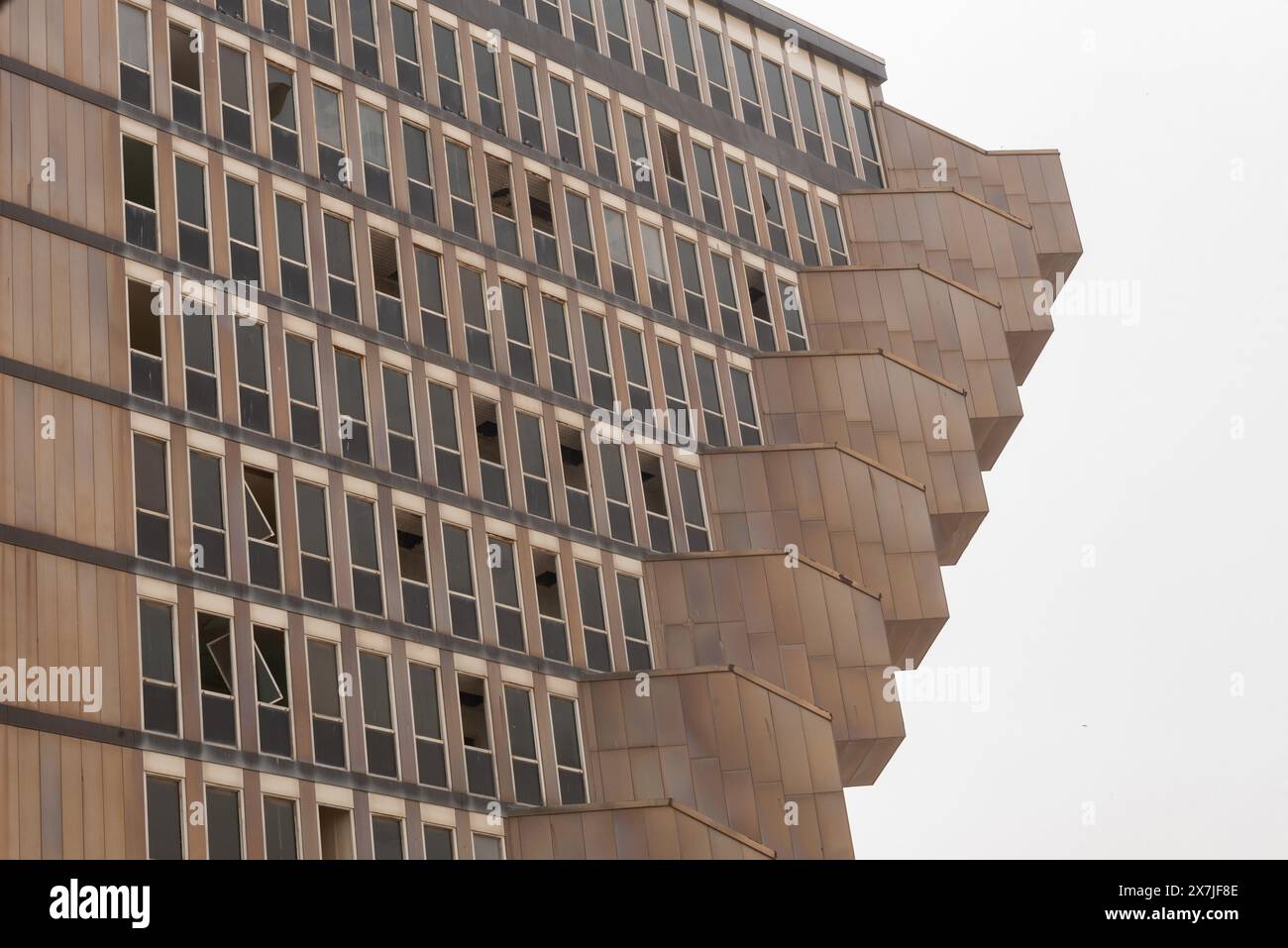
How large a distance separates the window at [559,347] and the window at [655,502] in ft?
8.95

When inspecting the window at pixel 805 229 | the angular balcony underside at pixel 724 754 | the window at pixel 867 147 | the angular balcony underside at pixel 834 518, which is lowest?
the angular balcony underside at pixel 724 754

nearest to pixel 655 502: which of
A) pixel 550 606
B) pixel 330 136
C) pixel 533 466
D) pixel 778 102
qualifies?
pixel 533 466

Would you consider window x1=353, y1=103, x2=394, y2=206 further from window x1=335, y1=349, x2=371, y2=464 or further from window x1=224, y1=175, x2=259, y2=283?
window x1=335, y1=349, x2=371, y2=464

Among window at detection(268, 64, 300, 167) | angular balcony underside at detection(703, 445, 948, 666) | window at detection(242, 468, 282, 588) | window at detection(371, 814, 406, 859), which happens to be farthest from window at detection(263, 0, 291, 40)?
window at detection(371, 814, 406, 859)

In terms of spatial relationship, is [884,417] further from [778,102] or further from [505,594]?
[505,594]

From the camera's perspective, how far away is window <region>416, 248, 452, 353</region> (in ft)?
200

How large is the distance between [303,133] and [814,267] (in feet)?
62.6

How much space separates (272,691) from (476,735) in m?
5.95

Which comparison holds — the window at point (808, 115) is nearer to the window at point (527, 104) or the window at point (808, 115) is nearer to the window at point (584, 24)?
the window at point (584, 24)

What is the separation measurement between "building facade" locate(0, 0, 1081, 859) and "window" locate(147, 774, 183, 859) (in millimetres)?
102

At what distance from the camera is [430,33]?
6562 centimetres

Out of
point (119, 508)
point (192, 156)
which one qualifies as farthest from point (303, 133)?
point (119, 508)

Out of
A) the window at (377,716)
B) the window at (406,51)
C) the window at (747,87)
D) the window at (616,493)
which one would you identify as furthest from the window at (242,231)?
the window at (747,87)

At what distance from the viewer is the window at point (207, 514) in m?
52.1
